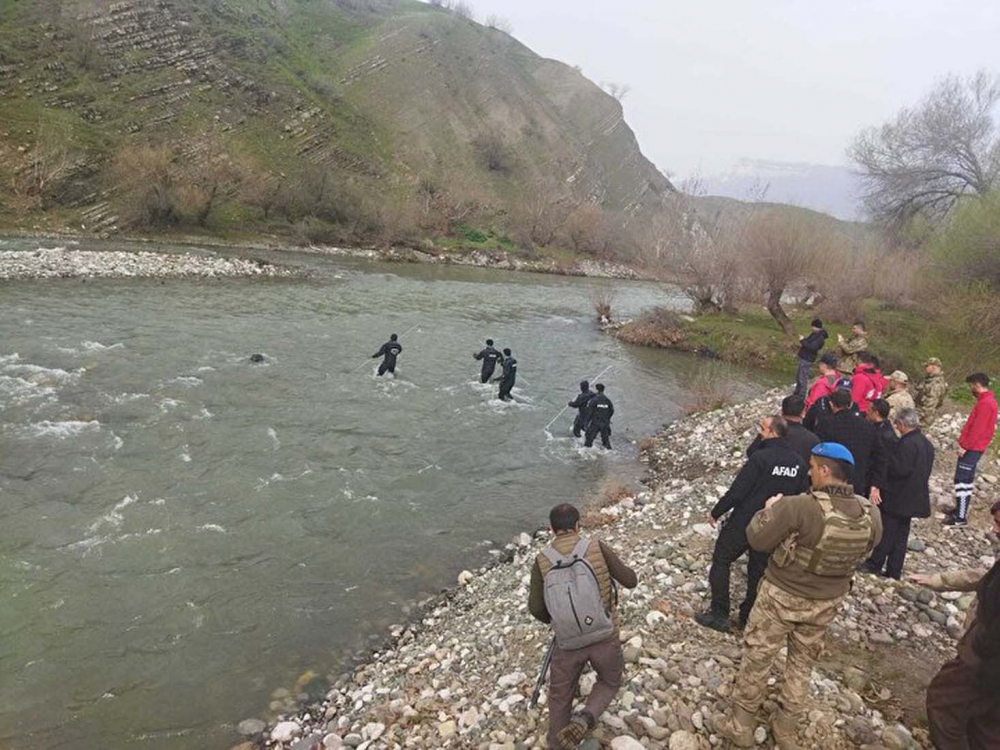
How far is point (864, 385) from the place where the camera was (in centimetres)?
1220

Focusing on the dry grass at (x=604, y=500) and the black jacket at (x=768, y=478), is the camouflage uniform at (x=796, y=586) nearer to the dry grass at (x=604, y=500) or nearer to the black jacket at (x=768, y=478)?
the black jacket at (x=768, y=478)

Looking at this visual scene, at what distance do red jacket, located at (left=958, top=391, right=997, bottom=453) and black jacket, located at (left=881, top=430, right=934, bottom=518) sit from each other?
3248mm

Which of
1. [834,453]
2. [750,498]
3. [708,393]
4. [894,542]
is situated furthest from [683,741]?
[708,393]

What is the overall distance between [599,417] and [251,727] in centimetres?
1157

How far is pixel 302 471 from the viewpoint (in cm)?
1348

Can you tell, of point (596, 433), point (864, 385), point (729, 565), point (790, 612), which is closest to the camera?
point (790, 612)

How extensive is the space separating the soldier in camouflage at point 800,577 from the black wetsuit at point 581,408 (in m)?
11.2

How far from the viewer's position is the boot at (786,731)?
204 inches

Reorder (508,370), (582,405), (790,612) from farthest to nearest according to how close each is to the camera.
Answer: (508,370)
(582,405)
(790,612)

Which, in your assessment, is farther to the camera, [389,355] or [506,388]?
[389,355]

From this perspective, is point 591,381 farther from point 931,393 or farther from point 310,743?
point 310,743

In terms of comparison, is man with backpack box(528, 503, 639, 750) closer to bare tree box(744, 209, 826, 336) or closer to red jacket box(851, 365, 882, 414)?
red jacket box(851, 365, 882, 414)

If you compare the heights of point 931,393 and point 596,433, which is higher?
point 931,393

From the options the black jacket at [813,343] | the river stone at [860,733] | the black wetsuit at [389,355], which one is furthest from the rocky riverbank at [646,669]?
the black wetsuit at [389,355]
